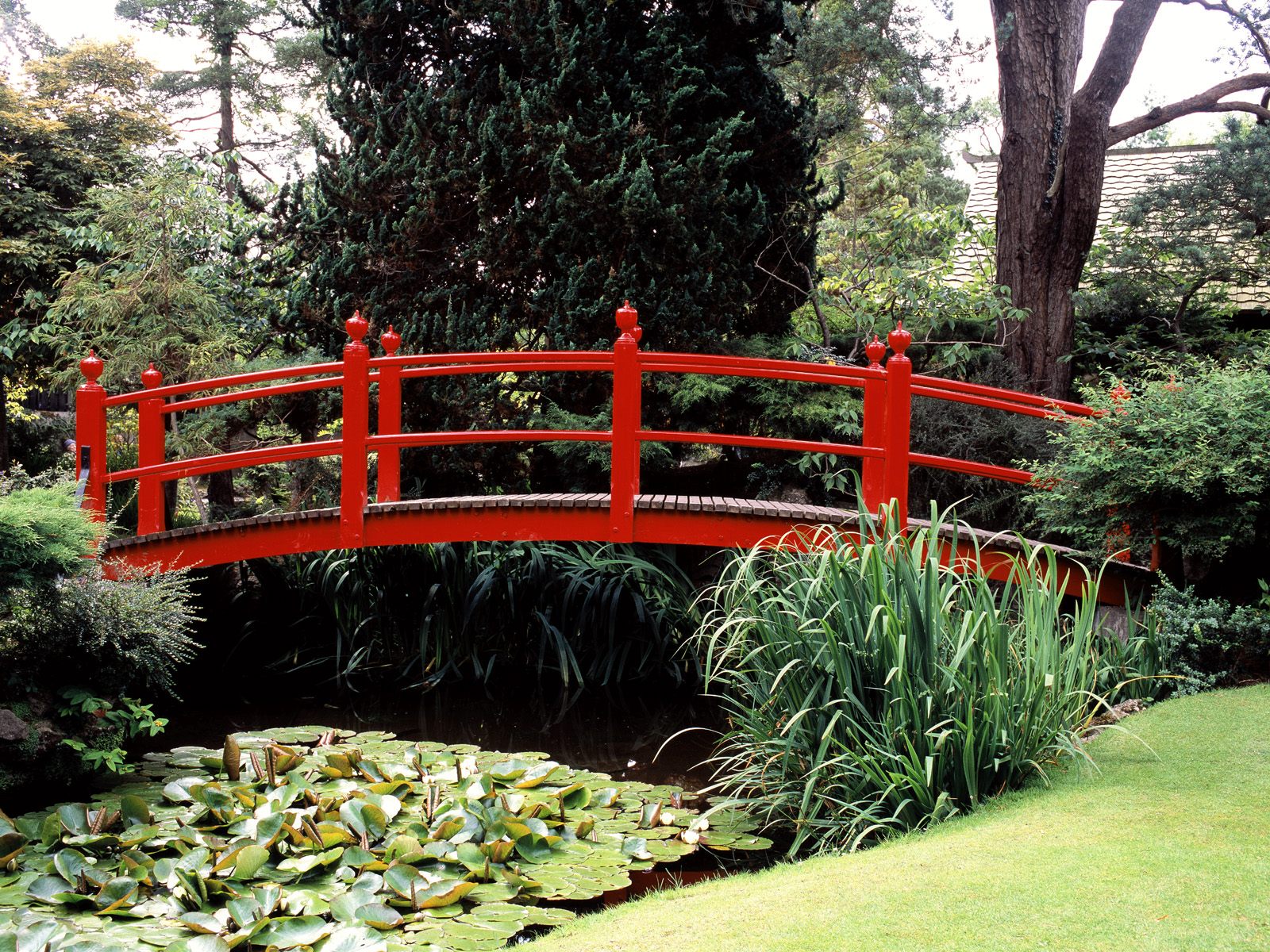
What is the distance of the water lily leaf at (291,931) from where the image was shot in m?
3.59

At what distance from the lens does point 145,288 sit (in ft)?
28.4

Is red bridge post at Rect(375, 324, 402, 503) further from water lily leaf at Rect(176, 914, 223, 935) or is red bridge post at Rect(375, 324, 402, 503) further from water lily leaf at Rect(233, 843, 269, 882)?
water lily leaf at Rect(176, 914, 223, 935)

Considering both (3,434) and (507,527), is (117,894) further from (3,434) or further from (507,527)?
(3,434)

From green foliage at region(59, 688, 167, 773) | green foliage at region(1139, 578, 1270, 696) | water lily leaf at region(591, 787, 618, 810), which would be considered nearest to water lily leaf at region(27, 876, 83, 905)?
green foliage at region(59, 688, 167, 773)

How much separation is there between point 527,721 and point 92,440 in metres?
3.12

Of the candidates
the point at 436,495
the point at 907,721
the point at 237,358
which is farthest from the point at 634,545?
the point at 907,721

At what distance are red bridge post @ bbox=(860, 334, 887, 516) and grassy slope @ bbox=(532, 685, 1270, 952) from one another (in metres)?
2.21

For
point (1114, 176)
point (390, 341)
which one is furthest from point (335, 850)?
point (1114, 176)

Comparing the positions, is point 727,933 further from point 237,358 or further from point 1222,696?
point 237,358

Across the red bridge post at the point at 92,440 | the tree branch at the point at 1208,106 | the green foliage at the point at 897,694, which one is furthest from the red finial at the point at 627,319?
the tree branch at the point at 1208,106

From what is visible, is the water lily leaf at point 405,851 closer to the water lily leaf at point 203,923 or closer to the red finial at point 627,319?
the water lily leaf at point 203,923

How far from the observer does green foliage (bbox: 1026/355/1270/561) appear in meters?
5.07

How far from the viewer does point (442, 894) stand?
3.92 meters

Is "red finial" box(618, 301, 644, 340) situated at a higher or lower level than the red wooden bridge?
higher
